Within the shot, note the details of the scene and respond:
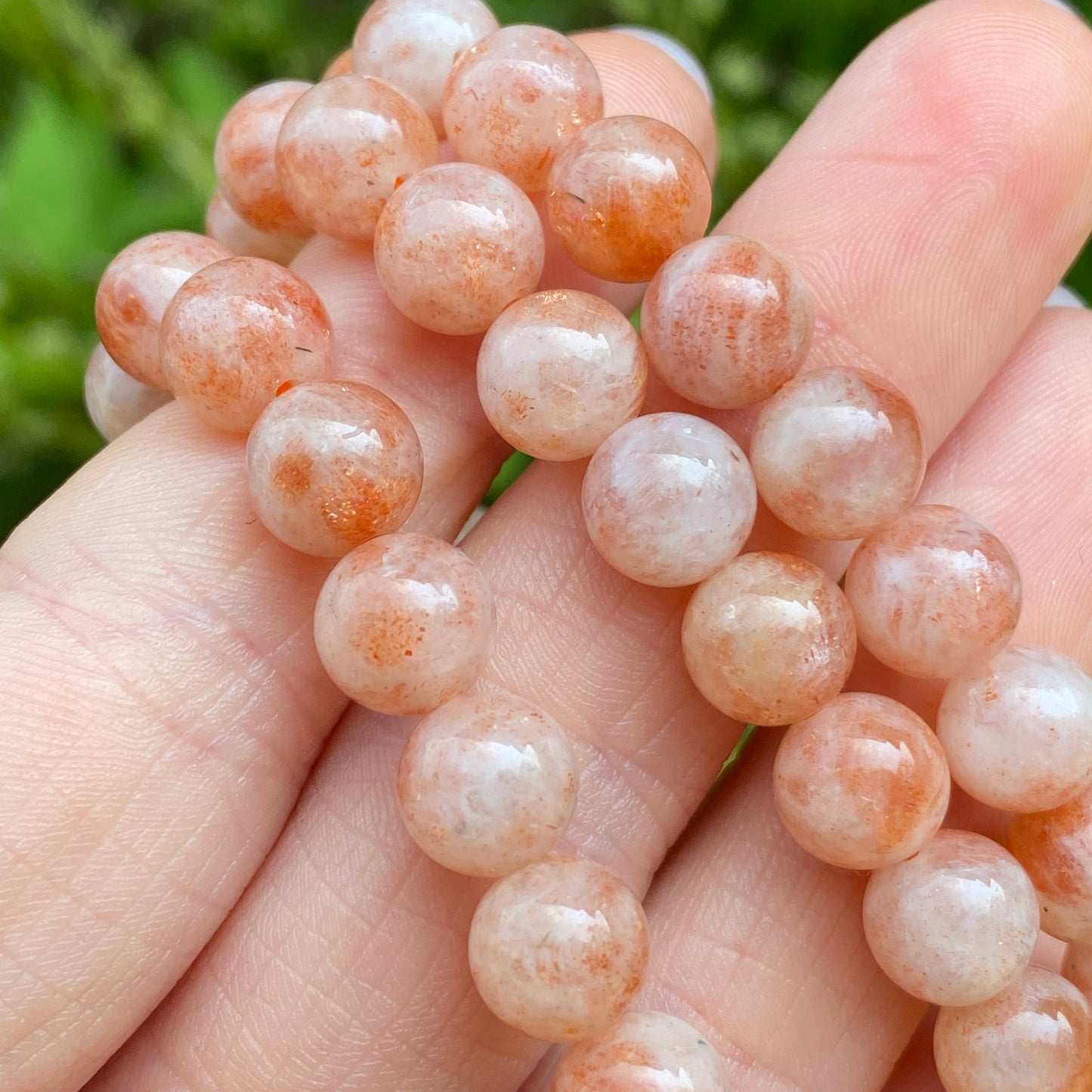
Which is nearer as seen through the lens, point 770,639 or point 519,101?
point 770,639

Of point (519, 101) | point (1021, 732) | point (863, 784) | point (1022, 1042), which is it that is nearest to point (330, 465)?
point (519, 101)

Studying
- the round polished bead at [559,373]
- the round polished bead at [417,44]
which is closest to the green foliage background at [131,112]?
the round polished bead at [417,44]

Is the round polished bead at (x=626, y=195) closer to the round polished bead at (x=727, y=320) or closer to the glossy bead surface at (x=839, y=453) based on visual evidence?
the round polished bead at (x=727, y=320)

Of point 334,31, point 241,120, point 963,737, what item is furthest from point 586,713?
point 334,31

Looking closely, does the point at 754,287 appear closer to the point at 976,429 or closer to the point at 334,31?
the point at 976,429

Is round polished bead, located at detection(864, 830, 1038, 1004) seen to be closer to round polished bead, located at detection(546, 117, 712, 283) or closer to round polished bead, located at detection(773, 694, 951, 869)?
round polished bead, located at detection(773, 694, 951, 869)

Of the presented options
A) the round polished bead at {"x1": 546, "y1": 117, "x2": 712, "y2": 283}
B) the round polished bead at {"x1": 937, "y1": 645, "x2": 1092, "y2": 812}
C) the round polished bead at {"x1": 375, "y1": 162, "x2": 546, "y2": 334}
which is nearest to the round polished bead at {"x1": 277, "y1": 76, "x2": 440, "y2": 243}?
the round polished bead at {"x1": 375, "y1": 162, "x2": 546, "y2": 334}

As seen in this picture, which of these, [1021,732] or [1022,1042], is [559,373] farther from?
[1022,1042]
